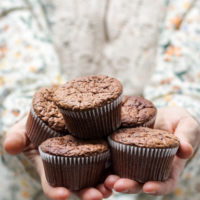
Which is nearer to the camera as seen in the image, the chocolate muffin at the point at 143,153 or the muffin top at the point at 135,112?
the chocolate muffin at the point at 143,153

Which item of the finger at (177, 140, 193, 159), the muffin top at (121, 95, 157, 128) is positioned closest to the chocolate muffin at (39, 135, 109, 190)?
the muffin top at (121, 95, 157, 128)

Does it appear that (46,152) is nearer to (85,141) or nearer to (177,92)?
(85,141)

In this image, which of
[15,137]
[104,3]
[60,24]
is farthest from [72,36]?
[15,137]

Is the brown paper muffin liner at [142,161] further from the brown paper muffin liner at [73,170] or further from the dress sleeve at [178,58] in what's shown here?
the dress sleeve at [178,58]

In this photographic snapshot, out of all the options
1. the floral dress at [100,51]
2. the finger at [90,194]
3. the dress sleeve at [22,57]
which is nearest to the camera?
the finger at [90,194]

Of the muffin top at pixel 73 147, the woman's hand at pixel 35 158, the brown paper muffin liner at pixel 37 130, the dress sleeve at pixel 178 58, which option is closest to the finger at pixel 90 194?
the woman's hand at pixel 35 158

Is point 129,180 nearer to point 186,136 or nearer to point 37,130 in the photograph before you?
point 186,136

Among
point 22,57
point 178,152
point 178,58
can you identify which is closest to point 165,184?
point 178,152
